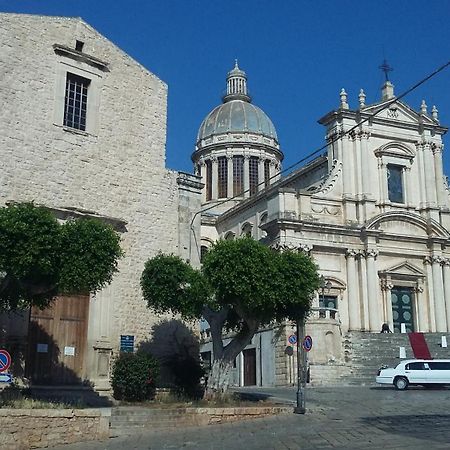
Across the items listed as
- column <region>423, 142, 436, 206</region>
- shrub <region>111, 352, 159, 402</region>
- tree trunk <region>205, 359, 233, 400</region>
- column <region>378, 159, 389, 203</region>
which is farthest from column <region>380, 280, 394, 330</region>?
shrub <region>111, 352, 159, 402</region>

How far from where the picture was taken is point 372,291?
124 ft

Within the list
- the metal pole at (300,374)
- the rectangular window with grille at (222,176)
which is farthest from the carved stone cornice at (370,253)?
the rectangular window with grille at (222,176)

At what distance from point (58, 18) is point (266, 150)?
121 ft

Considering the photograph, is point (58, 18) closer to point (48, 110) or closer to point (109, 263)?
point (48, 110)

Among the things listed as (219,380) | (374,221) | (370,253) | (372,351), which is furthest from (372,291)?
(219,380)

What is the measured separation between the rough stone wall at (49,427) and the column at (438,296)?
28558 millimetres

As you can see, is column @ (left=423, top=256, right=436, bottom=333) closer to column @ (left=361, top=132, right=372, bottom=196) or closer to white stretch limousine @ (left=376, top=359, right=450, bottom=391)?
column @ (left=361, top=132, right=372, bottom=196)

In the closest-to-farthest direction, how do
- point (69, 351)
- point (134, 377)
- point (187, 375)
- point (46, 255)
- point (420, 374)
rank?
point (46, 255) → point (134, 377) → point (69, 351) → point (187, 375) → point (420, 374)

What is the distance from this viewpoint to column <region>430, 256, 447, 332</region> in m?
39.2

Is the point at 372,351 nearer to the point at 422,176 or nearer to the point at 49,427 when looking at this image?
A: the point at 422,176

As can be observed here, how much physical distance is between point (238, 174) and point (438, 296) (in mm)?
22370

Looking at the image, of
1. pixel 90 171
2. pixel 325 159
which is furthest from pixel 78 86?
pixel 325 159

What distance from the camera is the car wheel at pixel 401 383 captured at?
87.7 ft

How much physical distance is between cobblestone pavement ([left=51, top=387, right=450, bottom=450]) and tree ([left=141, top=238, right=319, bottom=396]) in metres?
2.77
